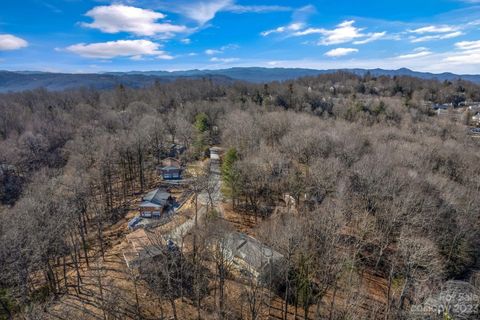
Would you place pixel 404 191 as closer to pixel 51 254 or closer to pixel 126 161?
pixel 51 254

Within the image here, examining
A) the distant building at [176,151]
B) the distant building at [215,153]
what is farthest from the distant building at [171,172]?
the distant building at [176,151]

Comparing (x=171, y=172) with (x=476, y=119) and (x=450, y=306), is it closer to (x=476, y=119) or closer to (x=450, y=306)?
(x=450, y=306)

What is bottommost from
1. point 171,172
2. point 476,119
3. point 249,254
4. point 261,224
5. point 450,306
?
point 171,172

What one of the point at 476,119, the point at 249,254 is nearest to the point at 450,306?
the point at 249,254

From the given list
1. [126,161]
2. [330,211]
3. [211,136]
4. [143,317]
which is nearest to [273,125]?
[211,136]

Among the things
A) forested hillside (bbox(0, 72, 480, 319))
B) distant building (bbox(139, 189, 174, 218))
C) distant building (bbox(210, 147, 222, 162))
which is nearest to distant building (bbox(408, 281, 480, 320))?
forested hillside (bbox(0, 72, 480, 319))

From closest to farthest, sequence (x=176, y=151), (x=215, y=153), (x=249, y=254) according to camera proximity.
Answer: (x=249, y=254) < (x=215, y=153) < (x=176, y=151)
